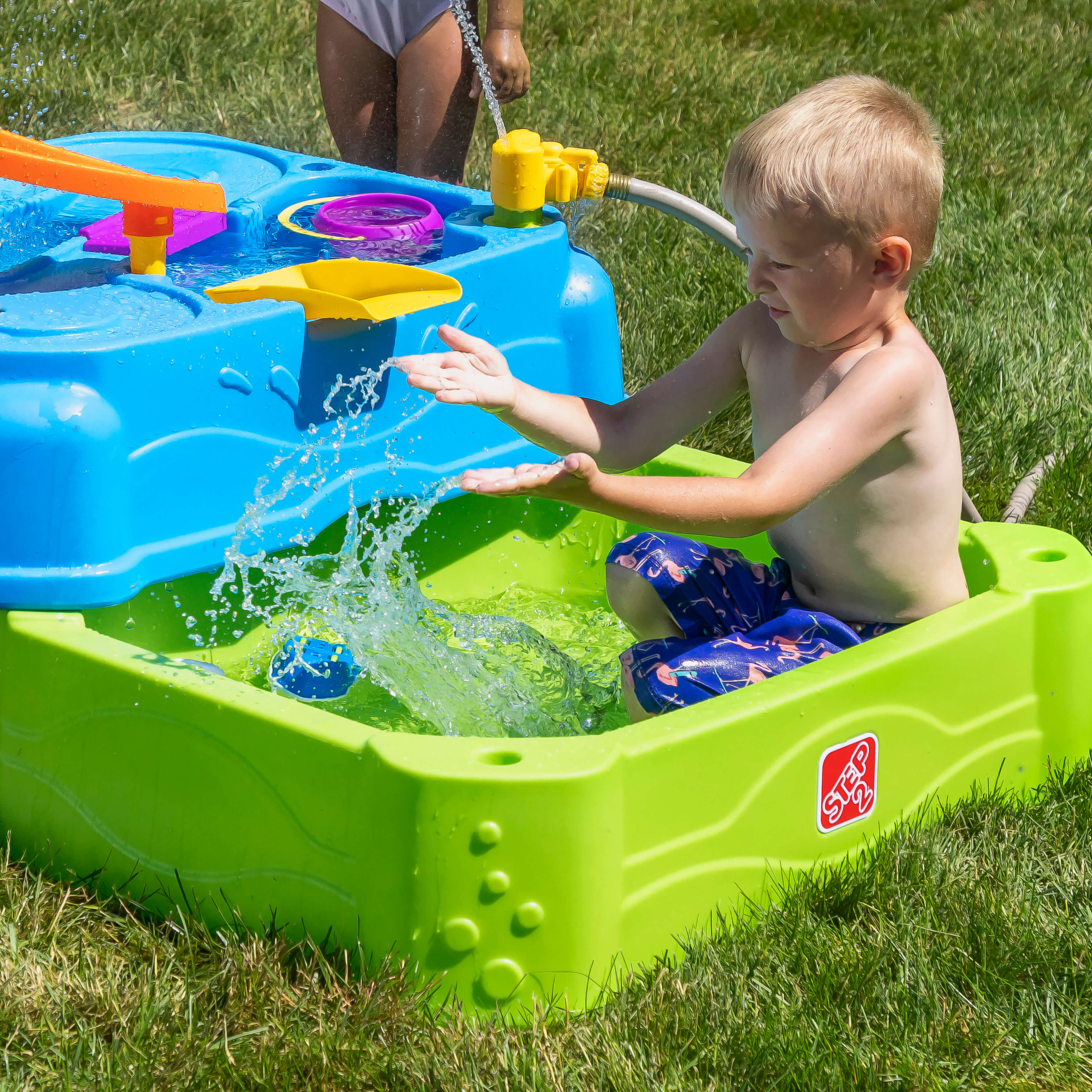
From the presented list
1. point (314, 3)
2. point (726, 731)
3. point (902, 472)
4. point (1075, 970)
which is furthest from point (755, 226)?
point (314, 3)

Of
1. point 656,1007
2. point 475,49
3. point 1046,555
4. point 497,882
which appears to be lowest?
point 656,1007

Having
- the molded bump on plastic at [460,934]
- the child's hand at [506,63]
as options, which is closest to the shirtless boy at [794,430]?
the molded bump on plastic at [460,934]

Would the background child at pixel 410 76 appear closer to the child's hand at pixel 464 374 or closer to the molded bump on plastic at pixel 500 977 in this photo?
the child's hand at pixel 464 374

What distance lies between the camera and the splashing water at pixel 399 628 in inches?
64.8

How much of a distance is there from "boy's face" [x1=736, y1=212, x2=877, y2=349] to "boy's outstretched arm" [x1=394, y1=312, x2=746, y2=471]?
130mm

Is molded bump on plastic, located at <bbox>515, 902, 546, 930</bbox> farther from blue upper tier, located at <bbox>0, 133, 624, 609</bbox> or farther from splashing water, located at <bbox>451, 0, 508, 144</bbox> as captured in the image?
splashing water, located at <bbox>451, 0, 508, 144</bbox>

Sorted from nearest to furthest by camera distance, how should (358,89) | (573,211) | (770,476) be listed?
(770,476)
(573,211)
(358,89)

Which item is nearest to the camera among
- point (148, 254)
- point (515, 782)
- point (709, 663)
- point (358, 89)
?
point (515, 782)

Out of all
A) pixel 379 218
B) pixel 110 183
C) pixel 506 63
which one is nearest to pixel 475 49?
pixel 506 63

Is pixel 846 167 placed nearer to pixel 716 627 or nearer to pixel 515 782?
pixel 716 627

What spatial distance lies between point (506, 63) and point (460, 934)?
6.35 feet

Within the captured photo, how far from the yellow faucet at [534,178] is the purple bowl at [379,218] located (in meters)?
0.17

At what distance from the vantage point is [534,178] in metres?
1.99

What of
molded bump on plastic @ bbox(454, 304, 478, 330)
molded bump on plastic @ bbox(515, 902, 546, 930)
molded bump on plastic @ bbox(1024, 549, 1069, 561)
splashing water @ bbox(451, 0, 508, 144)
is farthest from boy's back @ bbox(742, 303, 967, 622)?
splashing water @ bbox(451, 0, 508, 144)
